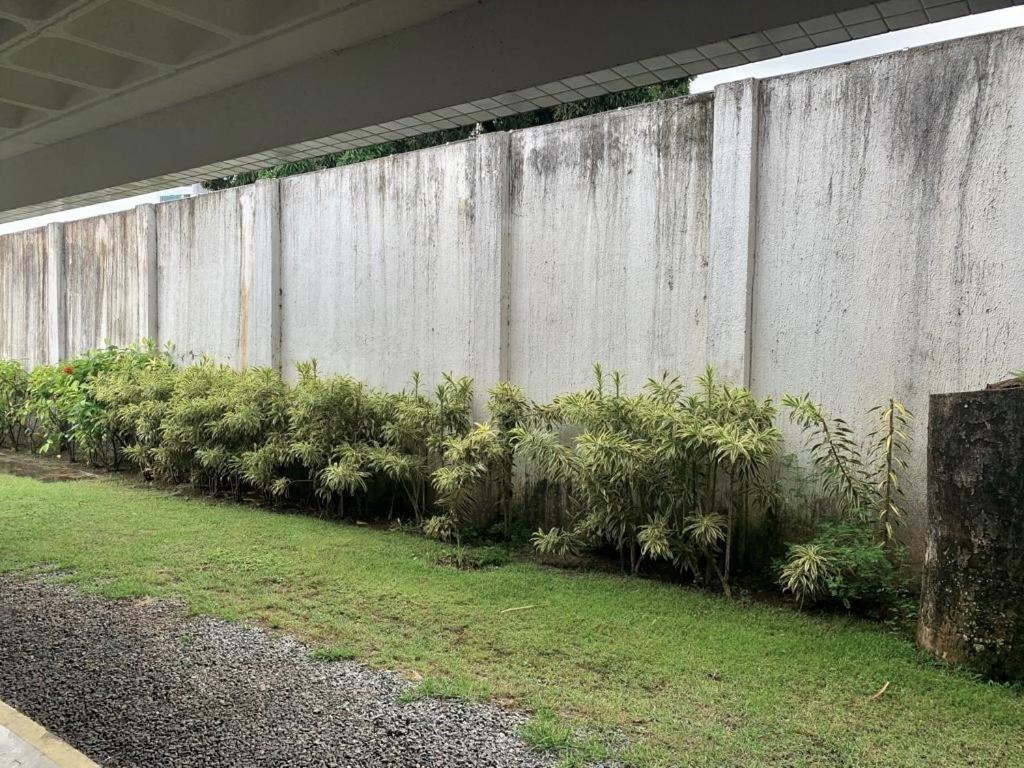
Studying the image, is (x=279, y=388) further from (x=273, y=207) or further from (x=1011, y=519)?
(x=1011, y=519)

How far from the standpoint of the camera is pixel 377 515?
6070mm

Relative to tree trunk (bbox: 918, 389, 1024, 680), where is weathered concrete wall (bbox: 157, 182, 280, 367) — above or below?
above

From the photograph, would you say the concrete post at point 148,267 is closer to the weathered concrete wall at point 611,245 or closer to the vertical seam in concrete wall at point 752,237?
the weathered concrete wall at point 611,245

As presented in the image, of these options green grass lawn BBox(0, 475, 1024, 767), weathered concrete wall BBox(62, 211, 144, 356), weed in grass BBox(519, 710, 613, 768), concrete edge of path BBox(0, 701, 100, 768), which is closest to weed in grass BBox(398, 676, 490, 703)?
green grass lawn BBox(0, 475, 1024, 767)

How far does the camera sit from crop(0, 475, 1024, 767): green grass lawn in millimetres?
2586

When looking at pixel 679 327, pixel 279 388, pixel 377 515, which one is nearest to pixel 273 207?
pixel 279 388

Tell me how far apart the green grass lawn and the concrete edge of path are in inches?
40.9

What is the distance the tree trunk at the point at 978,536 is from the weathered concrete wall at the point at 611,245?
5.66ft

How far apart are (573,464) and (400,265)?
2.65m

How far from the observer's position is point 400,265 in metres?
6.27

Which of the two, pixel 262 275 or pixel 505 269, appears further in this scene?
pixel 262 275

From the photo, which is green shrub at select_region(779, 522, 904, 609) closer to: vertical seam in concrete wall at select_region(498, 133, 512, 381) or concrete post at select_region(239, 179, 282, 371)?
vertical seam in concrete wall at select_region(498, 133, 512, 381)

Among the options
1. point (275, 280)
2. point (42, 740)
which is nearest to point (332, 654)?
point (42, 740)

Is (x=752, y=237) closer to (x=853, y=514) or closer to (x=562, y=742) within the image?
(x=853, y=514)
